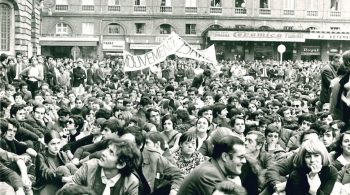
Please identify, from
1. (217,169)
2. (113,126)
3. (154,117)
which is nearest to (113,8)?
(154,117)

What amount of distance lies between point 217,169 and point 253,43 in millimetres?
45223

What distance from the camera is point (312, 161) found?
6.12 meters

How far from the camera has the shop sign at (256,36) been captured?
48928mm

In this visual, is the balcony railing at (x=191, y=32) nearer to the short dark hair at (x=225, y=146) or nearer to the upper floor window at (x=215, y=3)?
the upper floor window at (x=215, y=3)

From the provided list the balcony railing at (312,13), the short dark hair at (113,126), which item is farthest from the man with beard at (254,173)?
the balcony railing at (312,13)

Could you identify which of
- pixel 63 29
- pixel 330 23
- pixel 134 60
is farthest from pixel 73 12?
pixel 134 60

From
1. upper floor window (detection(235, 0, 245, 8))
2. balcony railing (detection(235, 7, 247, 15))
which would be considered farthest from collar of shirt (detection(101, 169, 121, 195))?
upper floor window (detection(235, 0, 245, 8))

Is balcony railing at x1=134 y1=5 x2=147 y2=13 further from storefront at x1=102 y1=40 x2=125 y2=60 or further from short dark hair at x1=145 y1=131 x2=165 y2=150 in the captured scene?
short dark hair at x1=145 y1=131 x2=165 y2=150

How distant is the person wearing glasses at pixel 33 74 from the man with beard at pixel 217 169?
14132 mm

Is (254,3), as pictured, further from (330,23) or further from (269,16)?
(330,23)

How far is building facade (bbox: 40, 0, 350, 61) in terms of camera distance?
49.8 metres

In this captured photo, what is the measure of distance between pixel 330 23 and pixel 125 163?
50.1m

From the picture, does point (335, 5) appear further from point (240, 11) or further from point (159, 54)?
point (159, 54)

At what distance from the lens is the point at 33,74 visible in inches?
764
